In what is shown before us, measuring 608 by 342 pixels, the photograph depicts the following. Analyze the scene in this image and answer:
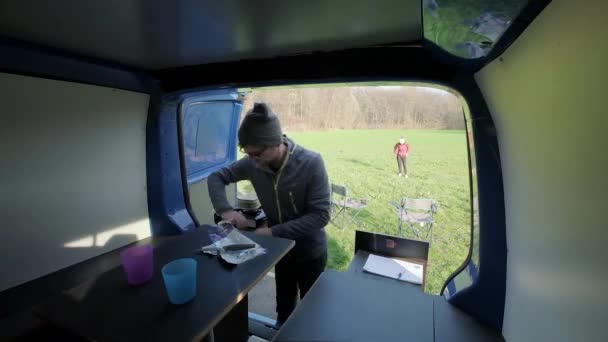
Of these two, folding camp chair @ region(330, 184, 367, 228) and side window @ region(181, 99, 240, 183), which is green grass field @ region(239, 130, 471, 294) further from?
side window @ region(181, 99, 240, 183)

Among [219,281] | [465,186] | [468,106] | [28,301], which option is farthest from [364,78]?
[465,186]

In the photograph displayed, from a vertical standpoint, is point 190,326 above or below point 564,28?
below

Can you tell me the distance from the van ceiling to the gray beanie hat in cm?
35

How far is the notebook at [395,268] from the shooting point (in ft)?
4.66

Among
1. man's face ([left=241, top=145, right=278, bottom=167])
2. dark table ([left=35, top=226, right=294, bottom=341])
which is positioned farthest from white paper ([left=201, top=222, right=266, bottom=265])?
man's face ([left=241, top=145, right=278, bottom=167])

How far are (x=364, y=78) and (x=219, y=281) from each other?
4.05 feet

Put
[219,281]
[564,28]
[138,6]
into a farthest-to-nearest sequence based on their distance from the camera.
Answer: [219,281] < [138,6] < [564,28]

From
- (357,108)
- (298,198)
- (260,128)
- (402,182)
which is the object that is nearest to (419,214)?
(402,182)

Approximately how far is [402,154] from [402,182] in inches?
31.0

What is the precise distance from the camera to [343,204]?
445cm

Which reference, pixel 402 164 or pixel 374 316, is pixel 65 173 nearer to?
pixel 374 316

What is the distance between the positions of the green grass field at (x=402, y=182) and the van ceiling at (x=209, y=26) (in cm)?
84

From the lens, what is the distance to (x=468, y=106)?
122 cm

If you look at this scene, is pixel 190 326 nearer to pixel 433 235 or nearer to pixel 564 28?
pixel 564 28
